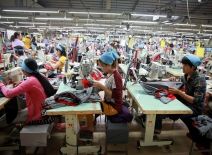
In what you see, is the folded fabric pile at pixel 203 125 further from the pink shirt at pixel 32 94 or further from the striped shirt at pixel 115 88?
the pink shirt at pixel 32 94

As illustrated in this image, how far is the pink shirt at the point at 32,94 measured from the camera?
208cm

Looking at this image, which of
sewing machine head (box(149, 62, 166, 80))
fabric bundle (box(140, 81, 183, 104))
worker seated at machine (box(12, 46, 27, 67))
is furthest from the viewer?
worker seated at machine (box(12, 46, 27, 67))

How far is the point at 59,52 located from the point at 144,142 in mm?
3121

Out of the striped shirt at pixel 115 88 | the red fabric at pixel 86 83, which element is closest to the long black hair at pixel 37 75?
the red fabric at pixel 86 83

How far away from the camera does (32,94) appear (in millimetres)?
2158

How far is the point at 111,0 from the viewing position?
35.1 feet

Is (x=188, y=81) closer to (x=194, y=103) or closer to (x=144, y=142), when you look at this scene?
(x=194, y=103)

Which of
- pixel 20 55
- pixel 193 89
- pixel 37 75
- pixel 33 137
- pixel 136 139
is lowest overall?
pixel 136 139

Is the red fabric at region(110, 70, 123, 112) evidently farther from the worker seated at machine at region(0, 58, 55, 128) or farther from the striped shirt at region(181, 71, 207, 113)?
the striped shirt at region(181, 71, 207, 113)

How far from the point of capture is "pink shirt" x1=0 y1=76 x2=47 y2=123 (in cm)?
208

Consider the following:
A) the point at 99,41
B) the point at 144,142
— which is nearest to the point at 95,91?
the point at 144,142

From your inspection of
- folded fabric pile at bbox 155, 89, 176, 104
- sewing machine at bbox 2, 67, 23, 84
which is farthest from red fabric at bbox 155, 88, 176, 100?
sewing machine at bbox 2, 67, 23, 84

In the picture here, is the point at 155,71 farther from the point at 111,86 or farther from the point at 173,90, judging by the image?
the point at 111,86

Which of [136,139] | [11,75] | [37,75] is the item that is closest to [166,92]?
[136,139]
